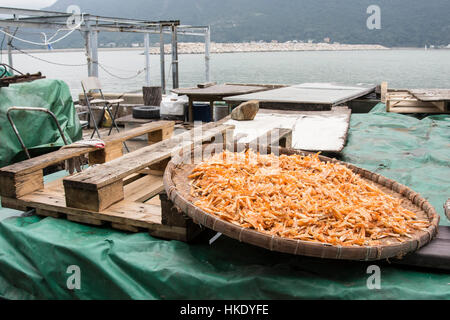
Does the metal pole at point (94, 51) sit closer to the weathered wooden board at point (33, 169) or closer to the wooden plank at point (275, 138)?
the weathered wooden board at point (33, 169)

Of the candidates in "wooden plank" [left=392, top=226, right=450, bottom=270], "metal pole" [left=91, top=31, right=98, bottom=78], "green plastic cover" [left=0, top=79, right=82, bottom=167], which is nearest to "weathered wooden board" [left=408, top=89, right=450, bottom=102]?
"wooden plank" [left=392, top=226, right=450, bottom=270]

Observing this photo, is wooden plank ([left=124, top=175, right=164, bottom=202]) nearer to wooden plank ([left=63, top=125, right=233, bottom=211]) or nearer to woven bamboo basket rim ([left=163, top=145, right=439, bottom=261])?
A: wooden plank ([left=63, top=125, right=233, bottom=211])

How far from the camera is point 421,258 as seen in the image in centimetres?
259

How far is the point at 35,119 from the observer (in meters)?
5.91

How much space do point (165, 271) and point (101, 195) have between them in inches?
37.2

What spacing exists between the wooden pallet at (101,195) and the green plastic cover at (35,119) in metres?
1.80

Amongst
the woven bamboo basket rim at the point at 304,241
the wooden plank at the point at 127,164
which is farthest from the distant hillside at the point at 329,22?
the woven bamboo basket rim at the point at 304,241

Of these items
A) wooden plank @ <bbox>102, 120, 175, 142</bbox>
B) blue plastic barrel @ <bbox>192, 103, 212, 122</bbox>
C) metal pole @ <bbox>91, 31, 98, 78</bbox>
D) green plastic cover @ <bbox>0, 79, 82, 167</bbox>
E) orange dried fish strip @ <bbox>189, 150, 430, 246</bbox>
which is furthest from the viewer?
metal pole @ <bbox>91, 31, 98, 78</bbox>

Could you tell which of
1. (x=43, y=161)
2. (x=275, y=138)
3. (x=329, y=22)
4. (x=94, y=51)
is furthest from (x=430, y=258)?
(x=329, y=22)

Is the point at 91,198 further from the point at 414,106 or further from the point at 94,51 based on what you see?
the point at 94,51

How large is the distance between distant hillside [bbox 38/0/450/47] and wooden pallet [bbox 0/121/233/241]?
4500 inches

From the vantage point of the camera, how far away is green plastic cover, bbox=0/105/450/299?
2516 millimetres
